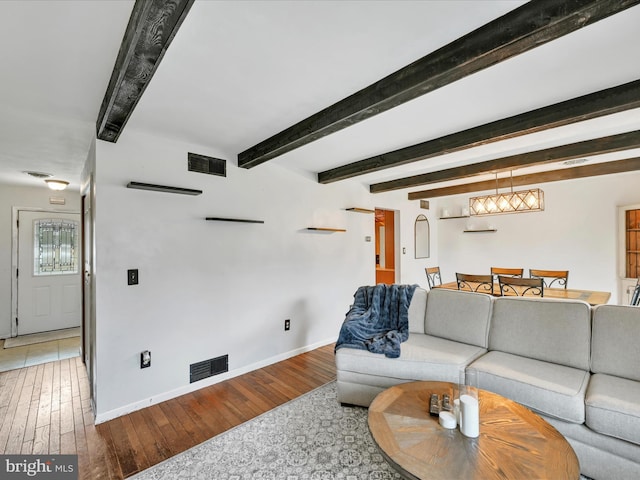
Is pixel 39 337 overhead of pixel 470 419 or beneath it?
A: beneath

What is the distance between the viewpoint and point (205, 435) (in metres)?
2.15

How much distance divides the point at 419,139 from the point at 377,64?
1.32 meters

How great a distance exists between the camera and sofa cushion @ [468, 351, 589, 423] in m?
1.72

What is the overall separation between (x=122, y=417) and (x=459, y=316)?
9.76 ft

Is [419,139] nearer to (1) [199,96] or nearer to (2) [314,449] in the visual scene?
(1) [199,96]

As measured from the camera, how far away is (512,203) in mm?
3865

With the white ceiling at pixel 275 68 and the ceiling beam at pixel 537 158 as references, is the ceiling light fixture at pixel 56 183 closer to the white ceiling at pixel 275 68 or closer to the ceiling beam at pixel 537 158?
the white ceiling at pixel 275 68

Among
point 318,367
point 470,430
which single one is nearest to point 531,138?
point 470,430

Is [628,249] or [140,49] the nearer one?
[140,49]

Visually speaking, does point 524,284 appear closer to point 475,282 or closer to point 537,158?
point 475,282

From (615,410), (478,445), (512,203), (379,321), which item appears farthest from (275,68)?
(512,203)

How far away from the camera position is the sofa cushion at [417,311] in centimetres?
289

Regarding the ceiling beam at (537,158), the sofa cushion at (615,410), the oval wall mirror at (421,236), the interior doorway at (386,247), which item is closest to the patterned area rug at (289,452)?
the sofa cushion at (615,410)

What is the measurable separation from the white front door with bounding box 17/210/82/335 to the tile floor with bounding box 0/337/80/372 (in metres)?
0.55
